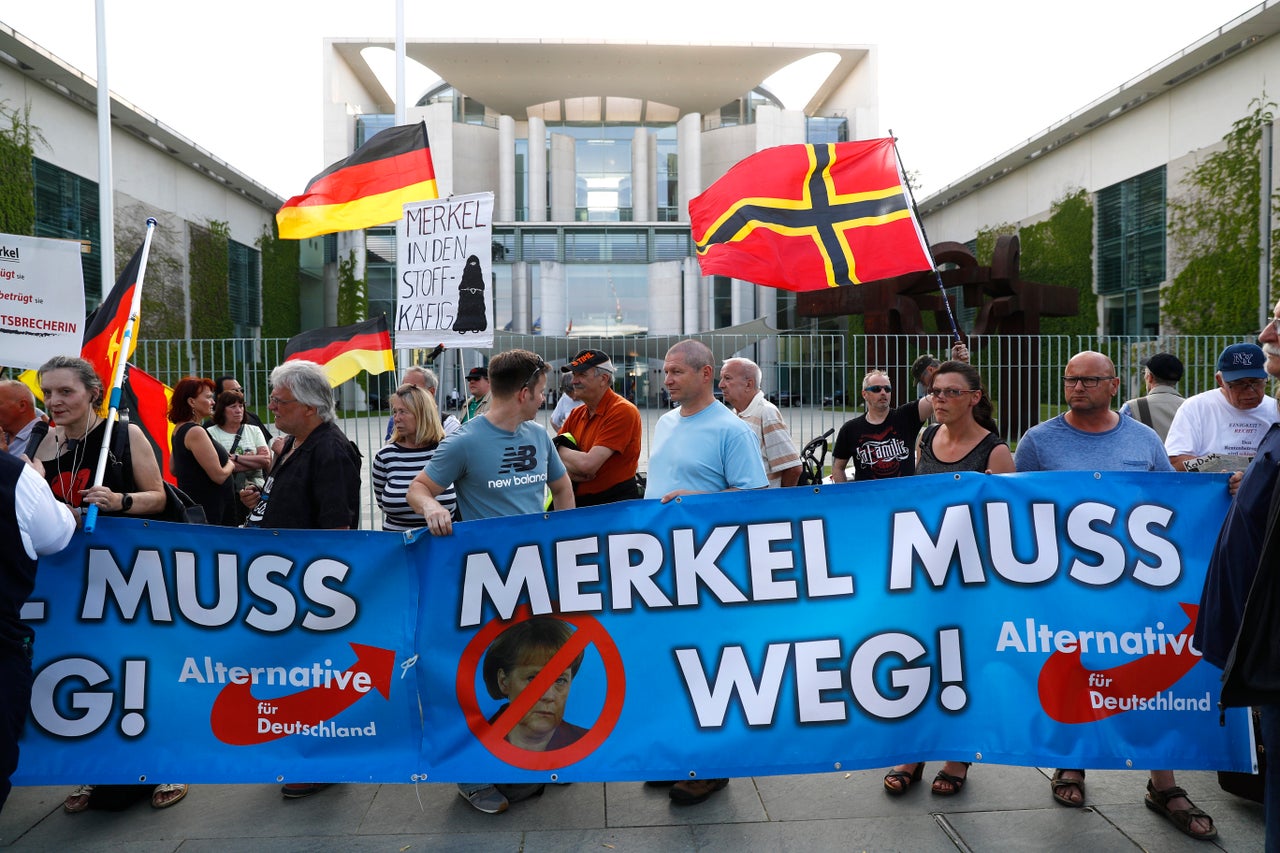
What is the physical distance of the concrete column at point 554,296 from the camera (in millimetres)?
43719

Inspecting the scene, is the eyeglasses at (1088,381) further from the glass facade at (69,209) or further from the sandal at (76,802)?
the glass facade at (69,209)

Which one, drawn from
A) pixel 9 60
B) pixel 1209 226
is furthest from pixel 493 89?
pixel 1209 226

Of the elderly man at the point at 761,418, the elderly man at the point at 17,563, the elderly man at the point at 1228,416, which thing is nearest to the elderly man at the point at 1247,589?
the elderly man at the point at 1228,416

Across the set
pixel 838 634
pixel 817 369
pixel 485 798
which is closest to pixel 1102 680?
pixel 838 634

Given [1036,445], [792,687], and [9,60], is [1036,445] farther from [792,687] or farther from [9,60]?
[9,60]

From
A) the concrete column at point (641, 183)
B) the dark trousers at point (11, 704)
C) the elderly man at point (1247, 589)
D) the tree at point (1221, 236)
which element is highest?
the concrete column at point (641, 183)

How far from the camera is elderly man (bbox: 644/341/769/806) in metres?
4.25

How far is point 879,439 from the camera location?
6.93 m

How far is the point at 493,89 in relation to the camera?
152 feet

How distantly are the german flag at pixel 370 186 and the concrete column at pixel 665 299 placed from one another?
118 feet

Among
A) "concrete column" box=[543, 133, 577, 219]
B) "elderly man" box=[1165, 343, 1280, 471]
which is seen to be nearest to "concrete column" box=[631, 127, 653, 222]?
"concrete column" box=[543, 133, 577, 219]

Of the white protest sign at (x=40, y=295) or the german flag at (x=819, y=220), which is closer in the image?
the white protest sign at (x=40, y=295)

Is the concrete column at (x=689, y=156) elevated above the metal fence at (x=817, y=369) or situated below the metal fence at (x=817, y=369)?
above

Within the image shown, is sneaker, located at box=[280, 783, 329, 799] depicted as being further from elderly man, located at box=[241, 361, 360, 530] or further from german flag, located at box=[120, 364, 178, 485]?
german flag, located at box=[120, 364, 178, 485]
